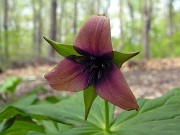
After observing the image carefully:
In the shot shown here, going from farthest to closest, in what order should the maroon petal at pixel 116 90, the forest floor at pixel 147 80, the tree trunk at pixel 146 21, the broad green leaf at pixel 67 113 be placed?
the tree trunk at pixel 146 21 → the forest floor at pixel 147 80 → the broad green leaf at pixel 67 113 → the maroon petal at pixel 116 90

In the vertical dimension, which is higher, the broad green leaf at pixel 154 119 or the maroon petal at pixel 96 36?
the maroon petal at pixel 96 36

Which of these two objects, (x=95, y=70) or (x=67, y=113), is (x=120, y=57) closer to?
(x=95, y=70)

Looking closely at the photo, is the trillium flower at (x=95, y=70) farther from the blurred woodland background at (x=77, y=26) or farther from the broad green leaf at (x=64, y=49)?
the blurred woodland background at (x=77, y=26)

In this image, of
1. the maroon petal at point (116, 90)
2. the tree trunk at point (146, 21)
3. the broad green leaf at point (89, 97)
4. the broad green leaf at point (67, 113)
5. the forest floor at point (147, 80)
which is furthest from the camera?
the tree trunk at point (146, 21)

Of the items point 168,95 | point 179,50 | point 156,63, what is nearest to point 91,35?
point 168,95

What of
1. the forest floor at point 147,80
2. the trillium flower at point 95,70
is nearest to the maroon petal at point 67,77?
the trillium flower at point 95,70

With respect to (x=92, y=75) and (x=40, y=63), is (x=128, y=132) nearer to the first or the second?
(x=92, y=75)

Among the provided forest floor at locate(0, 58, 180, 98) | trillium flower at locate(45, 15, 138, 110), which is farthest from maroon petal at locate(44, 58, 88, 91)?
forest floor at locate(0, 58, 180, 98)
